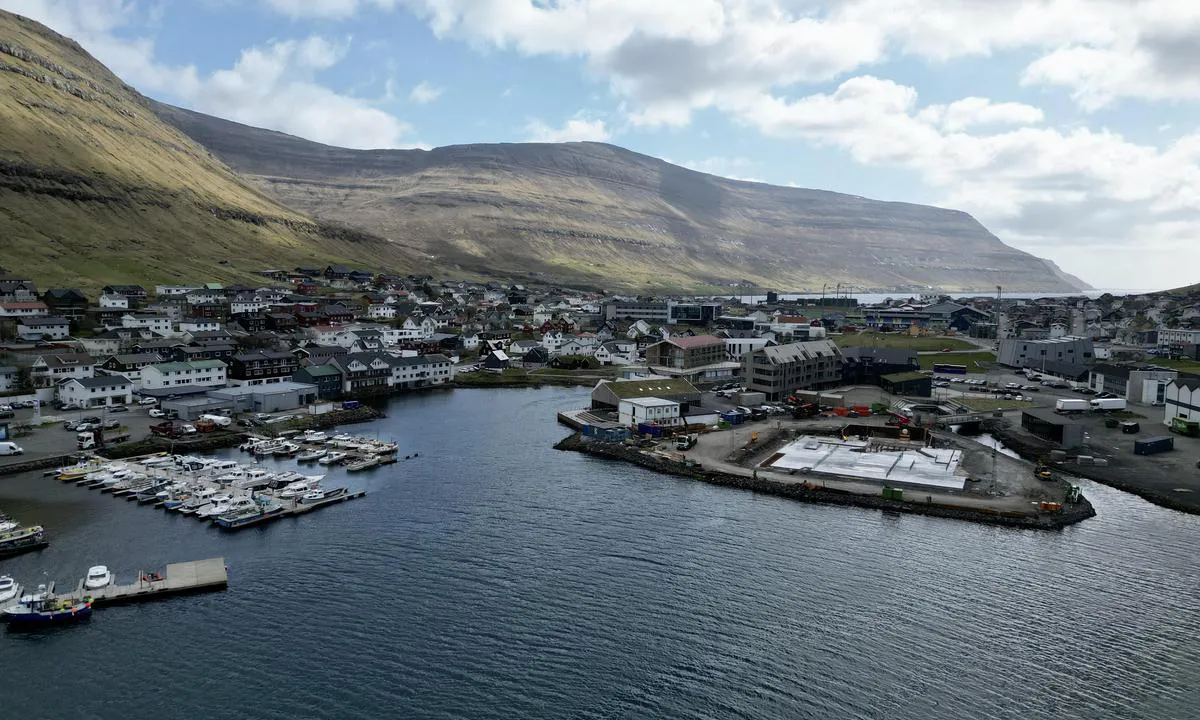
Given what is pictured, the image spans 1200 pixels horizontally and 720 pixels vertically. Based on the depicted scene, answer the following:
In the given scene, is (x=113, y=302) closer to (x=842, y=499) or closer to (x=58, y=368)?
(x=58, y=368)

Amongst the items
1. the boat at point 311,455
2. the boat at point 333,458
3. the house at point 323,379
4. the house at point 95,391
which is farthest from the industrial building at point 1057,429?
the house at point 95,391

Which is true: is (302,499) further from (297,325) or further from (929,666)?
(297,325)

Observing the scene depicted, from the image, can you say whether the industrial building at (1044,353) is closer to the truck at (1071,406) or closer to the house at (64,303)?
the truck at (1071,406)

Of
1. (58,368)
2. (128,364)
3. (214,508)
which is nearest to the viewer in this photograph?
(214,508)

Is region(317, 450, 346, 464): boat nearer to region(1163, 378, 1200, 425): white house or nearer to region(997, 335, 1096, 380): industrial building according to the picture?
region(1163, 378, 1200, 425): white house

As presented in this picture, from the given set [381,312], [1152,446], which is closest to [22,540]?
[1152,446]

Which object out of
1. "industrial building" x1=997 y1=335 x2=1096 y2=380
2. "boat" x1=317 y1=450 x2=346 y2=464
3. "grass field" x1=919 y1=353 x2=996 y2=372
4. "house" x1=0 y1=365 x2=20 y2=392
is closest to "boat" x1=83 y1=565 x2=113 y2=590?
"boat" x1=317 y1=450 x2=346 y2=464

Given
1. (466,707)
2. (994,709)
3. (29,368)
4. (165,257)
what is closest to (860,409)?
(994,709)
